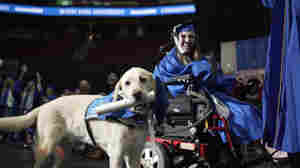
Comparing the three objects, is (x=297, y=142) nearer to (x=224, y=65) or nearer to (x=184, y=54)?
(x=184, y=54)

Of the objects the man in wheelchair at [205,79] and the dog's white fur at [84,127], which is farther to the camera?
the man in wheelchair at [205,79]

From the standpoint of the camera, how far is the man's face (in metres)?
3.33

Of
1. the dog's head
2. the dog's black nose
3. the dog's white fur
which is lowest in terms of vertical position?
the dog's white fur

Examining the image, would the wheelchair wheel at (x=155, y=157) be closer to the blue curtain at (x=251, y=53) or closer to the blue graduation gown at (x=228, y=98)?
the blue graduation gown at (x=228, y=98)

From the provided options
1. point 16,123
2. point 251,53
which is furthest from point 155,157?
point 251,53

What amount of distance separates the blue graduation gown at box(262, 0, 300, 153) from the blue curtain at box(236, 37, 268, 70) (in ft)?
6.25

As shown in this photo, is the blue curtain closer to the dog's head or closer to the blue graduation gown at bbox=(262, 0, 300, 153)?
the blue graduation gown at bbox=(262, 0, 300, 153)

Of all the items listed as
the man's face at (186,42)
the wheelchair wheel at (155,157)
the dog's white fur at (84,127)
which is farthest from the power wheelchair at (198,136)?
the dog's white fur at (84,127)

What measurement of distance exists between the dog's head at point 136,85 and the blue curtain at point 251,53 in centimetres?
273

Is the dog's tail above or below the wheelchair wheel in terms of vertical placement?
above

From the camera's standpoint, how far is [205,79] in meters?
3.11

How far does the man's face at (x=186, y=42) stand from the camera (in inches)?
131

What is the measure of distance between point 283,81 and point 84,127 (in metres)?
1.61

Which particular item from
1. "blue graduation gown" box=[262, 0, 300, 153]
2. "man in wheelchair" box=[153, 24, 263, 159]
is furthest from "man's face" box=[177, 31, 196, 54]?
"blue graduation gown" box=[262, 0, 300, 153]
